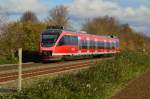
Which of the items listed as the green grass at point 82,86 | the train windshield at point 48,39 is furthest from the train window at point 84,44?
the green grass at point 82,86

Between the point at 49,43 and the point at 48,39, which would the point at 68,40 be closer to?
the point at 48,39

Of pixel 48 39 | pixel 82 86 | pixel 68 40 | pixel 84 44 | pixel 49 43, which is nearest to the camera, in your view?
pixel 82 86

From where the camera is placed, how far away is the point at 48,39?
44188 mm

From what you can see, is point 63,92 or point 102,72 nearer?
point 63,92

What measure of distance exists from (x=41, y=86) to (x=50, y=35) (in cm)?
3064

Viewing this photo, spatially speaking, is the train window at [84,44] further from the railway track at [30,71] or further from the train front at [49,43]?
the railway track at [30,71]

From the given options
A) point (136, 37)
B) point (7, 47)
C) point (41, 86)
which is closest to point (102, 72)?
point (41, 86)

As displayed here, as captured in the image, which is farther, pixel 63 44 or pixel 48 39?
pixel 63 44

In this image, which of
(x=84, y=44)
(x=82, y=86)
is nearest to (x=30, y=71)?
(x=82, y=86)

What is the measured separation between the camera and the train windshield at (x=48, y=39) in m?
43.8

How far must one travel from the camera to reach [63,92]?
43.5ft

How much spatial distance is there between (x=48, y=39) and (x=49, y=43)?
1.68ft

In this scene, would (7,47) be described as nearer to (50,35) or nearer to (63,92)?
(50,35)

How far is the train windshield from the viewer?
43.8m
